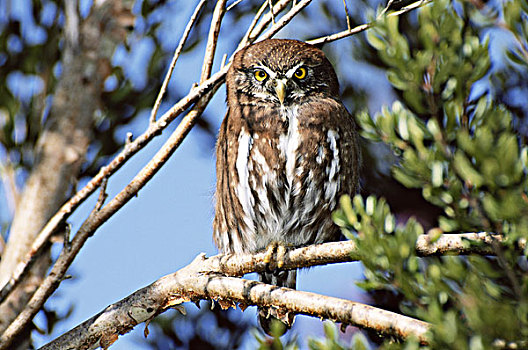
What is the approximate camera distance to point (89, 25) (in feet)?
12.9

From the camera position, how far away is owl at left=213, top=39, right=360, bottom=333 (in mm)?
3141

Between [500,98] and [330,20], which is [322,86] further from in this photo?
[500,98]

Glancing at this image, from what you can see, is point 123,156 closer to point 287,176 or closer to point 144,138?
point 144,138

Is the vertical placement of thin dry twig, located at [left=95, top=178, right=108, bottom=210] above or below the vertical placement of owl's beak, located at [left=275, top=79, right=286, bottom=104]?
below

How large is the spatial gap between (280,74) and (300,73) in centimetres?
12

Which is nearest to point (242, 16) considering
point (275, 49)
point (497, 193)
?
point (275, 49)

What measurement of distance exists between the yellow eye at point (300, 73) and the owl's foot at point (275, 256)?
108 cm

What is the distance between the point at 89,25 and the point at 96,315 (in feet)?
6.83

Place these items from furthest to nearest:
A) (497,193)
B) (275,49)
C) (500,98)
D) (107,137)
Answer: (107,137)
(275,49)
(500,98)
(497,193)

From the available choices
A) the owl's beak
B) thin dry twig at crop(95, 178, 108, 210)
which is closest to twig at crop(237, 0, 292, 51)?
the owl's beak

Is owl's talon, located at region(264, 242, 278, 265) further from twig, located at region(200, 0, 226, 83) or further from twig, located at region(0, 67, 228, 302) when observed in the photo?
twig, located at region(200, 0, 226, 83)

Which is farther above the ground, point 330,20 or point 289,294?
point 330,20

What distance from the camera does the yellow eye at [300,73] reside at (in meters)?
3.44

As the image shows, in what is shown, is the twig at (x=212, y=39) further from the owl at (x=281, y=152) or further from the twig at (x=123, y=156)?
the owl at (x=281, y=152)
